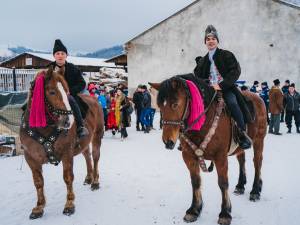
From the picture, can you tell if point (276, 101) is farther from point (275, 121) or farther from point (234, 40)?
point (234, 40)

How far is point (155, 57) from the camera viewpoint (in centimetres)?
2656

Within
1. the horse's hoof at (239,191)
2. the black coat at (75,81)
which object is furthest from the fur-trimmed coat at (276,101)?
the black coat at (75,81)

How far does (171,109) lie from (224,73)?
4.68 ft

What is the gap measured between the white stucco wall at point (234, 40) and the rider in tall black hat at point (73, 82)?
18814 mm

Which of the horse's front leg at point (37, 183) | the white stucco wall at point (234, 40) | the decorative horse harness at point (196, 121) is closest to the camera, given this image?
the decorative horse harness at point (196, 121)

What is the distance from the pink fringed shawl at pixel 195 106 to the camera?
158 inches

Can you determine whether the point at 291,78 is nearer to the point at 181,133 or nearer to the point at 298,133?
the point at 298,133

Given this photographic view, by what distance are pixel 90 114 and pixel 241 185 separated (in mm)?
3076

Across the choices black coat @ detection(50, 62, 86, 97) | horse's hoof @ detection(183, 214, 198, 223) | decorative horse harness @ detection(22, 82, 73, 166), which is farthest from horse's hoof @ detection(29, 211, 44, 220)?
horse's hoof @ detection(183, 214, 198, 223)

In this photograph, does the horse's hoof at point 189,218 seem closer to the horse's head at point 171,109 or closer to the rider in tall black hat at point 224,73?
the rider in tall black hat at point 224,73

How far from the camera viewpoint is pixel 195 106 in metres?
4.01

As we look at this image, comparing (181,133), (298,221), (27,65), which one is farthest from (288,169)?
(27,65)

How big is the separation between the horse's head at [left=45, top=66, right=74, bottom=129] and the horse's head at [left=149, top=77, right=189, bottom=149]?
4.49ft

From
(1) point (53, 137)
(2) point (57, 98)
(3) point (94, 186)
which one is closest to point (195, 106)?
(2) point (57, 98)
